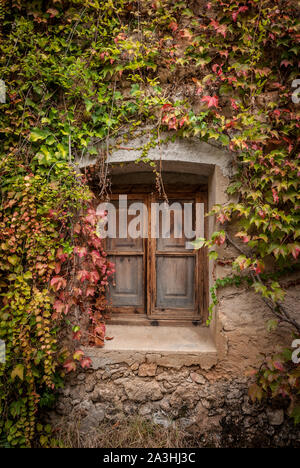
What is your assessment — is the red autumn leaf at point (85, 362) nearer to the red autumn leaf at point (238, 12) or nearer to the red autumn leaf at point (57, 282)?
the red autumn leaf at point (57, 282)

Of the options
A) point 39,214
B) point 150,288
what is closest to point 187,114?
point 39,214

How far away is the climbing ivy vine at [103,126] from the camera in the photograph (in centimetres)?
187

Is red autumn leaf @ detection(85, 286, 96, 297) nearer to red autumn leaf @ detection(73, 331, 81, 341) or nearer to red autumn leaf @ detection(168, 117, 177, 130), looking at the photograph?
red autumn leaf @ detection(73, 331, 81, 341)

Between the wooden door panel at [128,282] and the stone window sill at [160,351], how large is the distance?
0.34 m

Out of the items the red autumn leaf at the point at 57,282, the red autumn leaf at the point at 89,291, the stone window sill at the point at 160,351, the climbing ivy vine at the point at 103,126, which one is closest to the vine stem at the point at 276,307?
the climbing ivy vine at the point at 103,126

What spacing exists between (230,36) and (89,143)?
52.5 inches

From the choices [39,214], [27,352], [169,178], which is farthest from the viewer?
[169,178]

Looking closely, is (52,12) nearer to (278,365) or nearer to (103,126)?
(103,126)

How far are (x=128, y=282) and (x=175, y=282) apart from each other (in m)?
0.45

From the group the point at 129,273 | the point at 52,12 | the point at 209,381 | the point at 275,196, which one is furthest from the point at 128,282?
the point at 52,12

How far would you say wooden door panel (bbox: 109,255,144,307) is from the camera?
2.49 m

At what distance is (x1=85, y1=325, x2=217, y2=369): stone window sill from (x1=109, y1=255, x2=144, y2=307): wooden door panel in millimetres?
341

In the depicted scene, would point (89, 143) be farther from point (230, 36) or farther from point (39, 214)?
point (230, 36)

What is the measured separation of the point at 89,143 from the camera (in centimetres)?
207
